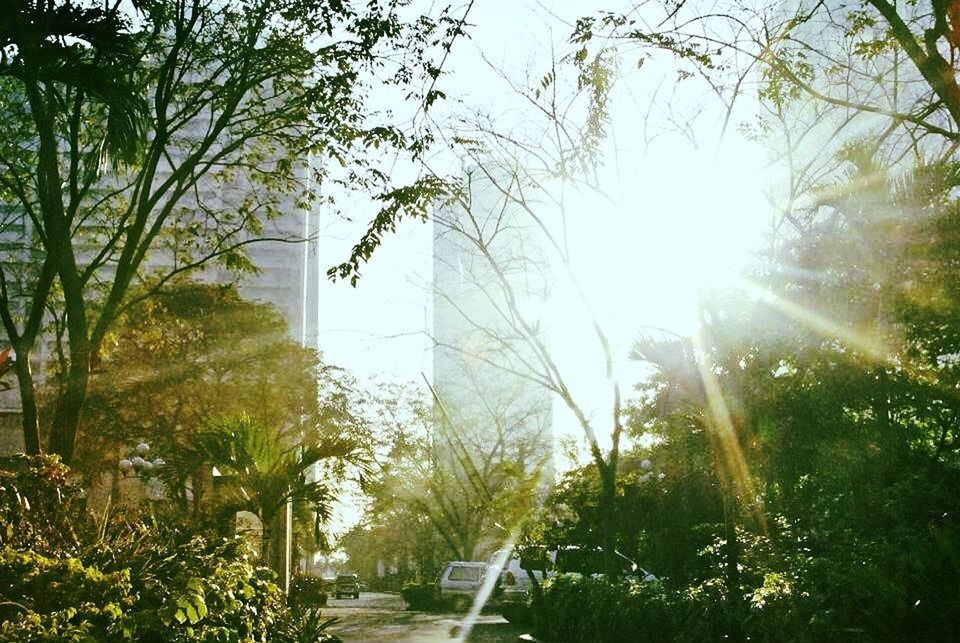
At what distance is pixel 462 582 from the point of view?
32812 millimetres

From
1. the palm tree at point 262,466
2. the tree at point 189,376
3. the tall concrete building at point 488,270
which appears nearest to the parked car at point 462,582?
the tree at point 189,376

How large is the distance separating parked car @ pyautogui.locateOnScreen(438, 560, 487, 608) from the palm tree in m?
21.5

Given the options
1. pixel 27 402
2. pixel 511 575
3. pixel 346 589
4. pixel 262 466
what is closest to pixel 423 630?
pixel 511 575

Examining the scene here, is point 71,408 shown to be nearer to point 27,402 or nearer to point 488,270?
point 27,402

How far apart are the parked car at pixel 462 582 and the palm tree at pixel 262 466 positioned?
2149 centimetres

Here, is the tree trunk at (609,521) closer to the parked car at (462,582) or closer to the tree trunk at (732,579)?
the tree trunk at (732,579)

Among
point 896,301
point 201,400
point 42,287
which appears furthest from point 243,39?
point 201,400

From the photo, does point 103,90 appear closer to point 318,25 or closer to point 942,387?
Result: point 318,25

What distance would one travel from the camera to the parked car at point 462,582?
107 feet

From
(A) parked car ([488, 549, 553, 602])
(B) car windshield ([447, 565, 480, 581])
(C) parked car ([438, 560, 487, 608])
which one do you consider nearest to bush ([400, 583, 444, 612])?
(C) parked car ([438, 560, 487, 608])

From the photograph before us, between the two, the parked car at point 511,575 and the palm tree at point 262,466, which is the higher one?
the palm tree at point 262,466

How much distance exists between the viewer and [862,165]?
14.0m

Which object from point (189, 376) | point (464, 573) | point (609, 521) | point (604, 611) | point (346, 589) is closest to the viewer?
point (604, 611)

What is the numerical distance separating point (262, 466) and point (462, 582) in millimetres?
22988
